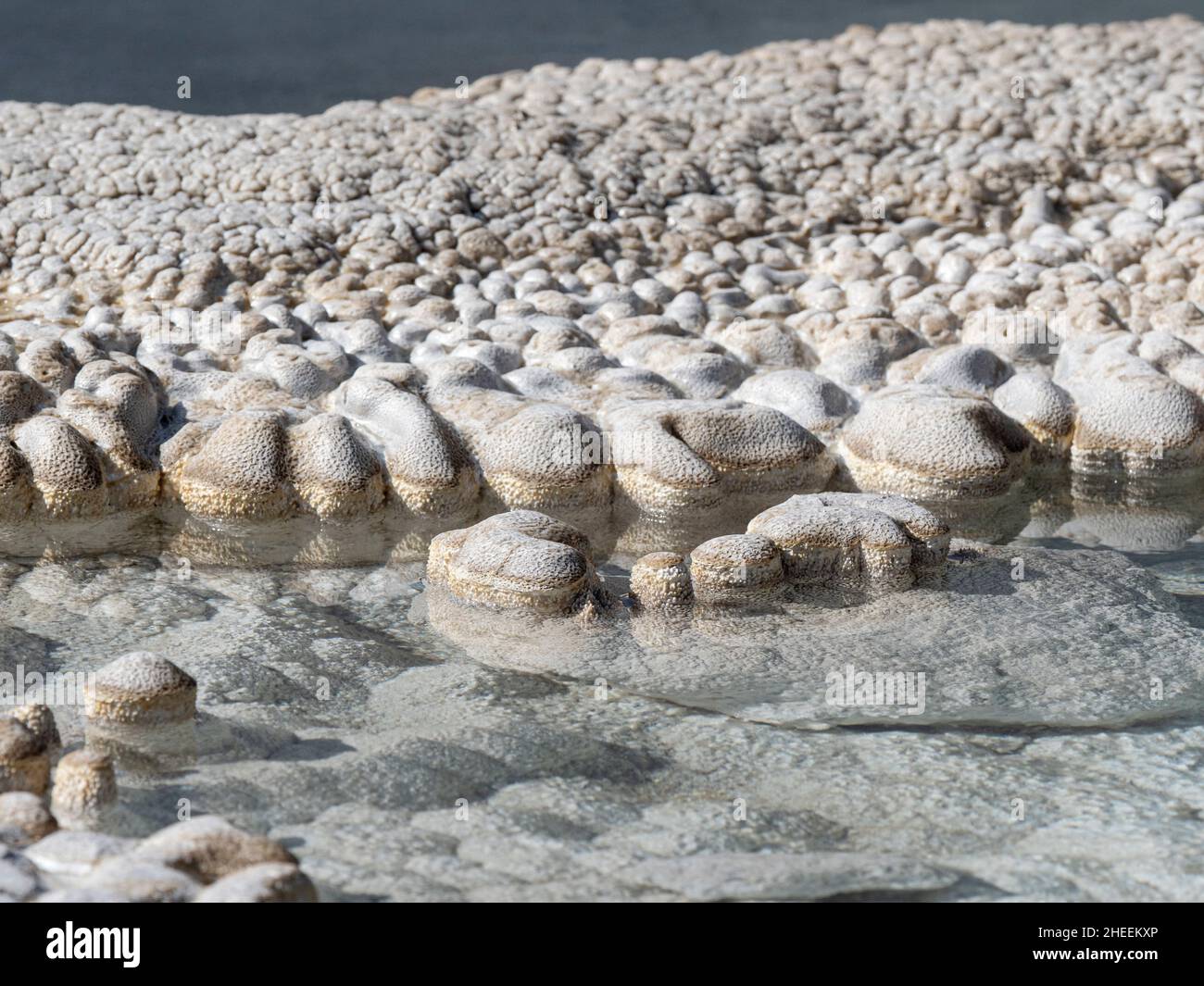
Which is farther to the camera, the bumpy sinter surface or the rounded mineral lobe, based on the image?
the rounded mineral lobe

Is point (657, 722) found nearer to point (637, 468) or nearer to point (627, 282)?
point (637, 468)

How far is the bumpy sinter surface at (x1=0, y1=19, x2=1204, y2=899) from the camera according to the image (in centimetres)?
159

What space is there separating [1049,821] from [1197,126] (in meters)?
3.54

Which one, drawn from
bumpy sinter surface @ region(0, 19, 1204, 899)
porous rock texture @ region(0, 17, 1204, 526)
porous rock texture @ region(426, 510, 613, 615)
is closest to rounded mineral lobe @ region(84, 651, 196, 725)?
bumpy sinter surface @ region(0, 19, 1204, 899)

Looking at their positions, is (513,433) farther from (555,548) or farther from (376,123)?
(376,123)

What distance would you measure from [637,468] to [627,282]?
1.15 metres

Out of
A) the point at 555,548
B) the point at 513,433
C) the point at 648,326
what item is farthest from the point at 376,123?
the point at 555,548

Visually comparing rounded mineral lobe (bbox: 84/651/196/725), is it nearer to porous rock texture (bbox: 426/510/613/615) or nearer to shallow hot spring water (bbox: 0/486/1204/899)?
shallow hot spring water (bbox: 0/486/1204/899)

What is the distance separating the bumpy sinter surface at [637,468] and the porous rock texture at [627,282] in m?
0.01

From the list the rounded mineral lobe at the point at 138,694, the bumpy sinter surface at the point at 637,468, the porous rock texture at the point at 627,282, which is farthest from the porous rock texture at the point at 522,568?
the rounded mineral lobe at the point at 138,694

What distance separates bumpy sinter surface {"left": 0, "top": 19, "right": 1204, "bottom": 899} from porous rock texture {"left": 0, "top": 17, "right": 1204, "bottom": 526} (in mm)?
14

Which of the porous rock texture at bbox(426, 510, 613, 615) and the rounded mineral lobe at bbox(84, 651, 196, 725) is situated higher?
the porous rock texture at bbox(426, 510, 613, 615)

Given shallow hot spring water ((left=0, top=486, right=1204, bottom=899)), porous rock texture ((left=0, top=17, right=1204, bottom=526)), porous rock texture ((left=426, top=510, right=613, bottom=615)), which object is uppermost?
porous rock texture ((left=0, top=17, right=1204, bottom=526))

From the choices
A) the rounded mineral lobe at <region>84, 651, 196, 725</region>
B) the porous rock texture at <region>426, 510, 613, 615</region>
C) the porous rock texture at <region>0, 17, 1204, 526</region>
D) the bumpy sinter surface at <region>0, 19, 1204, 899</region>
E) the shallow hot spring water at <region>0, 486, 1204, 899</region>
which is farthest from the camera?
the porous rock texture at <region>0, 17, 1204, 526</region>
